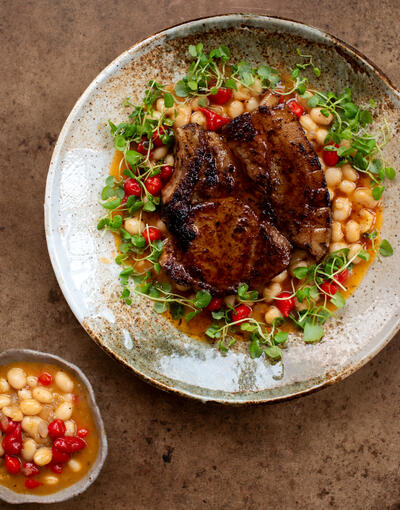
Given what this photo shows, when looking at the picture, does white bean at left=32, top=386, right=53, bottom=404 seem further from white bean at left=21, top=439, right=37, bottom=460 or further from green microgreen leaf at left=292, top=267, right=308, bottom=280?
green microgreen leaf at left=292, top=267, right=308, bottom=280

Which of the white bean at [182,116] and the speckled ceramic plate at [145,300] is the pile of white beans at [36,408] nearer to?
the speckled ceramic plate at [145,300]

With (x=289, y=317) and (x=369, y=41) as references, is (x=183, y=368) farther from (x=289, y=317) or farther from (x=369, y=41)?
(x=369, y=41)

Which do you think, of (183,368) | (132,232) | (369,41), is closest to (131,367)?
(183,368)

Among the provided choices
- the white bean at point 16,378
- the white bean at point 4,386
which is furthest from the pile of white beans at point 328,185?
the white bean at point 4,386

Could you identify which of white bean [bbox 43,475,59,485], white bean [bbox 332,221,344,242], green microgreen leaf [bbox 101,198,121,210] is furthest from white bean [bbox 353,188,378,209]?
white bean [bbox 43,475,59,485]

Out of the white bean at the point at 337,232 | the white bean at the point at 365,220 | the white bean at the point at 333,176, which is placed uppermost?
the white bean at the point at 333,176

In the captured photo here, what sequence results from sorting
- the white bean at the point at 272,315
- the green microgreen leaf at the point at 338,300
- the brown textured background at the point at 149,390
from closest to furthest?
the green microgreen leaf at the point at 338,300 < the white bean at the point at 272,315 < the brown textured background at the point at 149,390

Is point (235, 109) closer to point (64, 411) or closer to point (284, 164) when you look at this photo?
point (284, 164)
